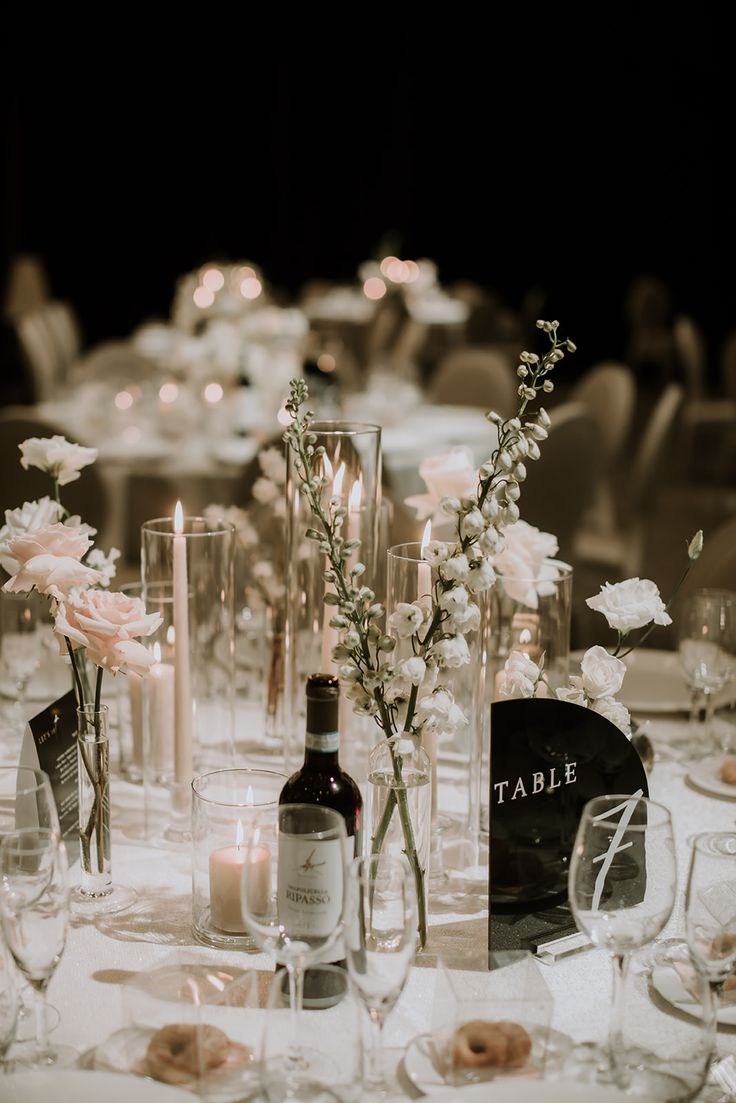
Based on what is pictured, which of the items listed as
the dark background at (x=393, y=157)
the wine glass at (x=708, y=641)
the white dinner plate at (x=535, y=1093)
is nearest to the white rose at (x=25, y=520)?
the white dinner plate at (x=535, y=1093)

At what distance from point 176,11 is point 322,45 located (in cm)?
139

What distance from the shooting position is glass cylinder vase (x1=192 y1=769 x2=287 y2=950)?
1.23m

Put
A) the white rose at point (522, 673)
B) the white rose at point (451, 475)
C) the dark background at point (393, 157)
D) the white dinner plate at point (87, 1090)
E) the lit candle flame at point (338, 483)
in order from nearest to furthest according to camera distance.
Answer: the white dinner plate at point (87, 1090) < the white rose at point (522, 673) < the white rose at point (451, 475) < the lit candle flame at point (338, 483) < the dark background at point (393, 157)

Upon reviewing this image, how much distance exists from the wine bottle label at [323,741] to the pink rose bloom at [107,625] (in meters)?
0.22

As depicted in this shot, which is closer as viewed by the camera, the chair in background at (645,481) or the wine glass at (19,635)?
the wine glass at (19,635)

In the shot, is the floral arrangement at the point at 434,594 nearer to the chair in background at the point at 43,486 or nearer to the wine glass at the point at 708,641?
the wine glass at the point at 708,641

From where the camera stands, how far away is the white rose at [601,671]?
1307 millimetres

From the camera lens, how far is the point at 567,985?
1.25 metres

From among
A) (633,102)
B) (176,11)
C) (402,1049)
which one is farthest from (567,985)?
(176,11)

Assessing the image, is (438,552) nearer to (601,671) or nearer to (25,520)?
(601,671)

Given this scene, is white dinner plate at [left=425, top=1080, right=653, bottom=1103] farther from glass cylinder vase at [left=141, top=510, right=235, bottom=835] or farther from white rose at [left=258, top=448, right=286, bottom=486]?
white rose at [left=258, top=448, right=286, bottom=486]

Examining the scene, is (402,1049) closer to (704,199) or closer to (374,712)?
(374,712)

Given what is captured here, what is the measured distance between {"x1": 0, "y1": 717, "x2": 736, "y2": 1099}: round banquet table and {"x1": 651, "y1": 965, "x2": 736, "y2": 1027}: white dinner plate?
0.05 feet

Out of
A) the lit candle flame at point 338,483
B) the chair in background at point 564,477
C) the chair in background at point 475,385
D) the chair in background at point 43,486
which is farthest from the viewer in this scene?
the chair in background at point 475,385
